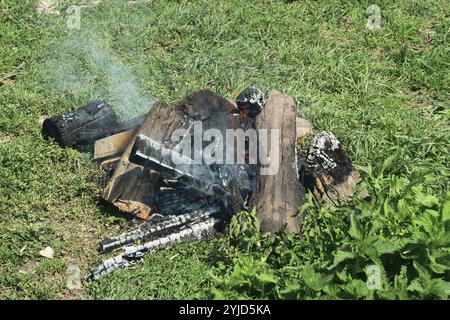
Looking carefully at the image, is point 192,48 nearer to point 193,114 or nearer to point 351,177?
point 193,114

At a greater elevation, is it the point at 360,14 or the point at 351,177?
the point at 360,14

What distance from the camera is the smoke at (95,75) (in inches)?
278

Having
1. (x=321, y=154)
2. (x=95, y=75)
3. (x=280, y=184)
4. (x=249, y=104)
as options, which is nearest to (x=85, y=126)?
(x=95, y=75)

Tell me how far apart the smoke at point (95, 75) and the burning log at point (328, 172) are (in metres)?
1.97

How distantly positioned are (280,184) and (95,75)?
292 cm

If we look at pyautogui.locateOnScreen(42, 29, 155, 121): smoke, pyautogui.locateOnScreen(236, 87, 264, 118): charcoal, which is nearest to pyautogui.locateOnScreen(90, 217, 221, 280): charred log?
pyautogui.locateOnScreen(236, 87, 264, 118): charcoal

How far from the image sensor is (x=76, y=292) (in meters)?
5.14

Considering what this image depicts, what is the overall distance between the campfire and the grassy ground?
174 millimetres

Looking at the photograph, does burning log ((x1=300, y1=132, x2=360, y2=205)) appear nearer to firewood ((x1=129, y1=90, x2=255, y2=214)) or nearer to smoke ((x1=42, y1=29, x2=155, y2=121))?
firewood ((x1=129, y1=90, x2=255, y2=214))

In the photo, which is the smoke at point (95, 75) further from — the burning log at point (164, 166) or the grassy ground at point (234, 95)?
the burning log at point (164, 166)

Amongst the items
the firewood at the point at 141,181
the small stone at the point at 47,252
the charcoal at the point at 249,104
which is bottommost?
the small stone at the point at 47,252

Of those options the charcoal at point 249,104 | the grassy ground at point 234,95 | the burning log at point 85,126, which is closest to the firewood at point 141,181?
the grassy ground at point 234,95
